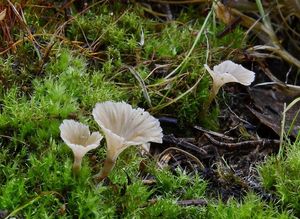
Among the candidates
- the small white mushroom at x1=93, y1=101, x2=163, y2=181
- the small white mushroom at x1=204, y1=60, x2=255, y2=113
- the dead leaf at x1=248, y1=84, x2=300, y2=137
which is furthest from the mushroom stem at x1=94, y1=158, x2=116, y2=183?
the dead leaf at x1=248, y1=84, x2=300, y2=137

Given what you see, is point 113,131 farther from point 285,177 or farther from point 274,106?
point 274,106

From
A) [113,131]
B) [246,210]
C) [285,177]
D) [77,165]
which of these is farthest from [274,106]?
[77,165]

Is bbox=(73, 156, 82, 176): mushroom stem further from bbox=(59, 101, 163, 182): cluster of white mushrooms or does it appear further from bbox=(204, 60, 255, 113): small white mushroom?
bbox=(204, 60, 255, 113): small white mushroom

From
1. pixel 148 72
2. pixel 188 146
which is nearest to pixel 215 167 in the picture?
pixel 188 146

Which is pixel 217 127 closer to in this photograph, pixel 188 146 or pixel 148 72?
pixel 188 146

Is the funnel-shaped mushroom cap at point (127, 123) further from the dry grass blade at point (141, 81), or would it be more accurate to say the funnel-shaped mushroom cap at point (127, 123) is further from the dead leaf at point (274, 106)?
the dead leaf at point (274, 106)

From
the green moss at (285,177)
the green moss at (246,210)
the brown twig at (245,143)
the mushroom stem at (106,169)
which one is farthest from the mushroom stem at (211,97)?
the mushroom stem at (106,169)

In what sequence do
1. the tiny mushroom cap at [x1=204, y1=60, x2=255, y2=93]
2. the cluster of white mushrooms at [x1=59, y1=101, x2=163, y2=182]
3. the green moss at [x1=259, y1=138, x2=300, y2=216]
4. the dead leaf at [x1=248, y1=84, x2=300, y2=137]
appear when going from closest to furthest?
the cluster of white mushrooms at [x1=59, y1=101, x2=163, y2=182], the green moss at [x1=259, y1=138, x2=300, y2=216], the tiny mushroom cap at [x1=204, y1=60, x2=255, y2=93], the dead leaf at [x1=248, y1=84, x2=300, y2=137]
